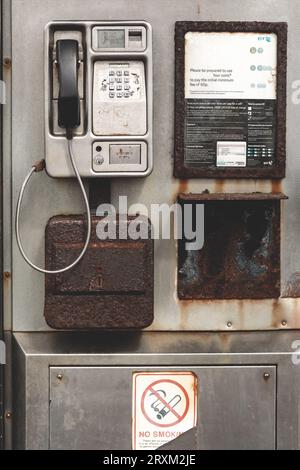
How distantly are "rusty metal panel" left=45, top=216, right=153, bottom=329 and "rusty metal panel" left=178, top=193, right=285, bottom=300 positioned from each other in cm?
16

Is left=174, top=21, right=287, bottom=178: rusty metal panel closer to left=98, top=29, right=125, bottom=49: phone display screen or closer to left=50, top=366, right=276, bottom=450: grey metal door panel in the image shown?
left=98, top=29, right=125, bottom=49: phone display screen

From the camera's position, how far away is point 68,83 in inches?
86.6

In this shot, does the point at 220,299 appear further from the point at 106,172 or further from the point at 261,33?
the point at 261,33

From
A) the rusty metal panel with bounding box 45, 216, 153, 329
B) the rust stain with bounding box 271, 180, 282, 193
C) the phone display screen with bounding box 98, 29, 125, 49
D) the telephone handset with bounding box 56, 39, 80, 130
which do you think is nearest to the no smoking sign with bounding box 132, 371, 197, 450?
the rusty metal panel with bounding box 45, 216, 153, 329

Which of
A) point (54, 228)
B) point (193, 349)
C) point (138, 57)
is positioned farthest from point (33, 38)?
point (193, 349)

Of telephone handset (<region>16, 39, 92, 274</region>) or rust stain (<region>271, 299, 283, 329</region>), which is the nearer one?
telephone handset (<region>16, 39, 92, 274</region>)

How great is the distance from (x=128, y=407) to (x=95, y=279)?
412 millimetres

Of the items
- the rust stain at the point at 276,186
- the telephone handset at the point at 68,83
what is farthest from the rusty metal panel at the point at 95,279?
the rust stain at the point at 276,186

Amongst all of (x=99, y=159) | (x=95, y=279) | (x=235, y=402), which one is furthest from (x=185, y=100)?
(x=235, y=402)

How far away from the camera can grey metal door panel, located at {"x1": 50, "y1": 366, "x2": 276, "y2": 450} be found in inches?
92.1

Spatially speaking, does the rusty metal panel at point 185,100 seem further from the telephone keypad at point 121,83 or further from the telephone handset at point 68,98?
the telephone handset at point 68,98

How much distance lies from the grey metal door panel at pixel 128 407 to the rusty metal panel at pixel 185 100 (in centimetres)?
60

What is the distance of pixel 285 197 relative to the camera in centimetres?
235

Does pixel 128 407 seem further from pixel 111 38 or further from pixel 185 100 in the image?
pixel 111 38
